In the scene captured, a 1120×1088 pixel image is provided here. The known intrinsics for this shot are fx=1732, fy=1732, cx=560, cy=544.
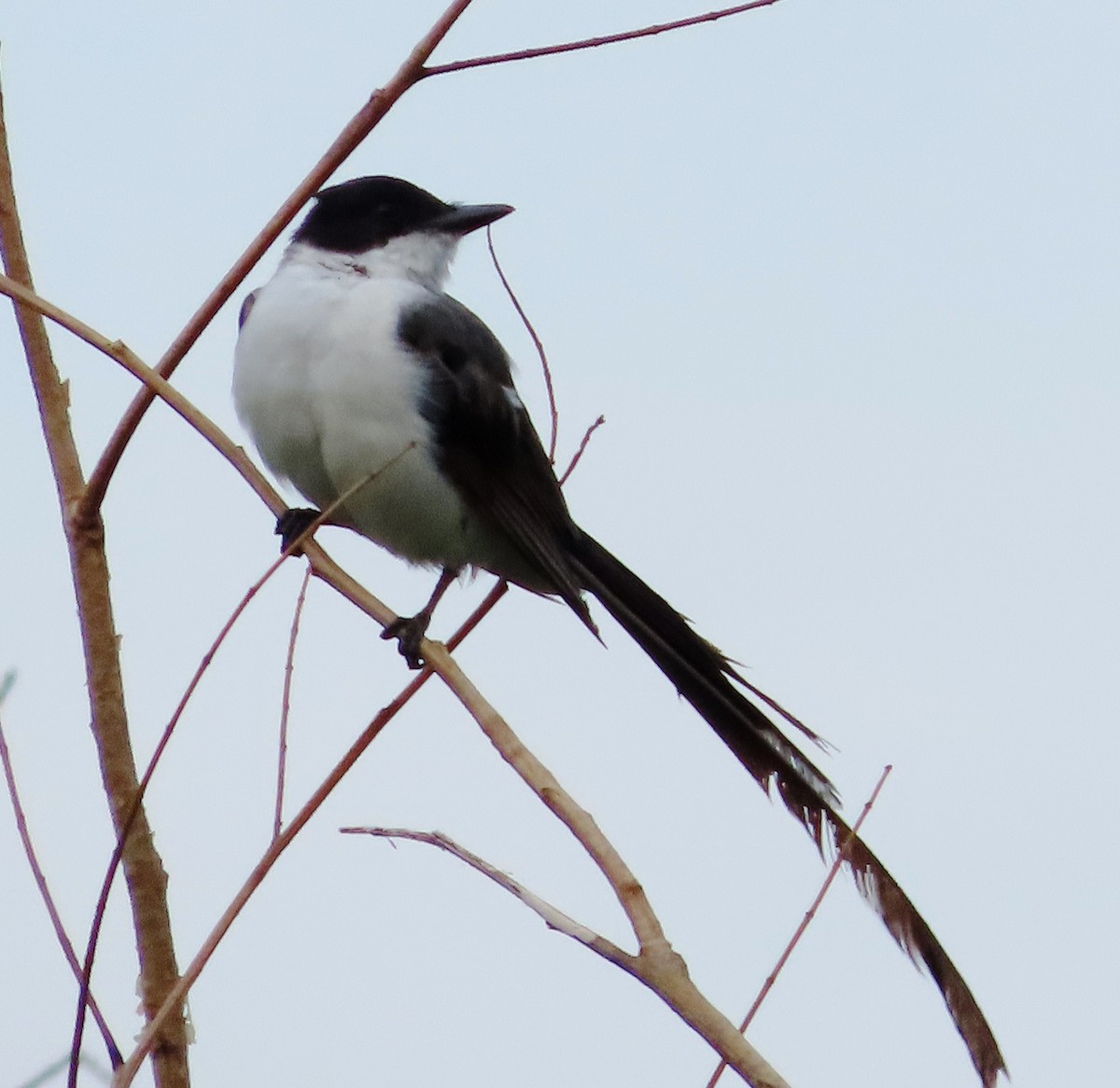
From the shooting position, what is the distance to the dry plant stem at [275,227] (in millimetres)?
1964

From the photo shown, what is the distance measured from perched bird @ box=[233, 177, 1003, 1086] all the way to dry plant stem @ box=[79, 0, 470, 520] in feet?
5.51

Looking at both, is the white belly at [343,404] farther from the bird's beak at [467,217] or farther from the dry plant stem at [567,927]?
the dry plant stem at [567,927]

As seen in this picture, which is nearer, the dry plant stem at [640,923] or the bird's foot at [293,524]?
the dry plant stem at [640,923]

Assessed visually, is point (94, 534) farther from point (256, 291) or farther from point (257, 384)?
point (256, 291)

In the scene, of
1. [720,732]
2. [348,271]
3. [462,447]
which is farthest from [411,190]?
[720,732]

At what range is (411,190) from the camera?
4.81 metres

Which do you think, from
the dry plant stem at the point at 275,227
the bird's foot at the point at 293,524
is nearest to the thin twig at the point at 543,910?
the dry plant stem at the point at 275,227

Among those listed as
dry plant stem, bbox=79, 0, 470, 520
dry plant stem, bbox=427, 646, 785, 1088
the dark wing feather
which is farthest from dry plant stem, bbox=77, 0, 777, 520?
the dark wing feather

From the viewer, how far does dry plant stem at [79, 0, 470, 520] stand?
77.3 inches

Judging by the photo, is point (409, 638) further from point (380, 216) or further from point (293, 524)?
point (380, 216)

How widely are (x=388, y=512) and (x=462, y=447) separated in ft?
0.80

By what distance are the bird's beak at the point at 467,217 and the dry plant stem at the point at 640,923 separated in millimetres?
3080

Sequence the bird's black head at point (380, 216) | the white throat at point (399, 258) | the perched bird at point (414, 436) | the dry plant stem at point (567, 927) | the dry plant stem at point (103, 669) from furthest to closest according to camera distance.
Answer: the bird's black head at point (380, 216) < the white throat at point (399, 258) < the perched bird at point (414, 436) < the dry plant stem at point (103, 669) < the dry plant stem at point (567, 927)

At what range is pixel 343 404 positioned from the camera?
13.3ft
